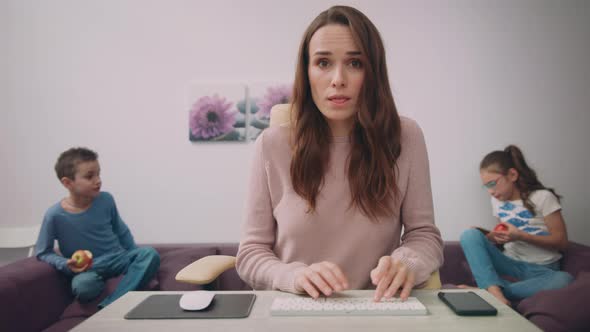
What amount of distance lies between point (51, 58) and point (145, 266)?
178cm

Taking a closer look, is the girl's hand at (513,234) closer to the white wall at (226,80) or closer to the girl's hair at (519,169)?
the girl's hair at (519,169)

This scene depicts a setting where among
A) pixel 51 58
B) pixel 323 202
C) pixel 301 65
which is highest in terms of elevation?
pixel 51 58

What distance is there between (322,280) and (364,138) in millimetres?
489

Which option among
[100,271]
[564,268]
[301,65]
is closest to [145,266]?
[100,271]

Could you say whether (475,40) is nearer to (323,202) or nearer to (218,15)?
(218,15)

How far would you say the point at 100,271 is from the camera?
81.9 inches

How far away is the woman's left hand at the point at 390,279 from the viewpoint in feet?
2.54

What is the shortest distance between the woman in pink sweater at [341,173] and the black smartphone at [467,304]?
0.19m

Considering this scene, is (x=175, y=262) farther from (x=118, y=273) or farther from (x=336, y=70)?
(x=336, y=70)

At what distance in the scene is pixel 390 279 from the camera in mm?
797

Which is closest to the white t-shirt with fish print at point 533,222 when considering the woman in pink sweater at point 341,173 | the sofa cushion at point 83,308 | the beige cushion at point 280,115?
the woman in pink sweater at point 341,173

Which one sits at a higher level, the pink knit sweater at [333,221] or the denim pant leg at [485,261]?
the pink knit sweater at [333,221]

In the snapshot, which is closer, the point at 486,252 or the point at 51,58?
the point at 486,252

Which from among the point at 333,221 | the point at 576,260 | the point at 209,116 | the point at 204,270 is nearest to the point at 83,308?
the point at 204,270
